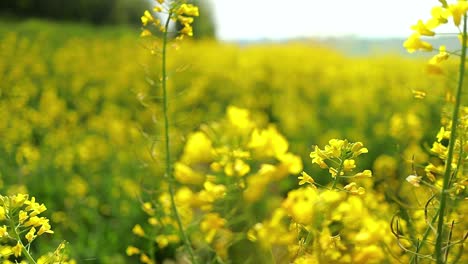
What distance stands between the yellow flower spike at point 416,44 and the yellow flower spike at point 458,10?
0.09m

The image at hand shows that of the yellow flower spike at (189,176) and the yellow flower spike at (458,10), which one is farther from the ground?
the yellow flower spike at (458,10)

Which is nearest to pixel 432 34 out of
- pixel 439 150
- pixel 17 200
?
pixel 439 150

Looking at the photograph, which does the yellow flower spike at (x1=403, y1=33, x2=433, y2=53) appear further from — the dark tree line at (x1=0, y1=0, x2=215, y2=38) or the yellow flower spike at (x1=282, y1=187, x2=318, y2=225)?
the dark tree line at (x1=0, y1=0, x2=215, y2=38)

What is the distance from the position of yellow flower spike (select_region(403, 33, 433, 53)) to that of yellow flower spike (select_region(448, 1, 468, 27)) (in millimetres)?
90

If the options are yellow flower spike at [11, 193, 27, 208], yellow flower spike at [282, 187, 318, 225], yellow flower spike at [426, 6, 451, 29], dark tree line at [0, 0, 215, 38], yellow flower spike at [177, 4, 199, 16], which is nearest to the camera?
yellow flower spike at [282, 187, 318, 225]

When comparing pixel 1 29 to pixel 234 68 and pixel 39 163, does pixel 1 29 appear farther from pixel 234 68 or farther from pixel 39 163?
pixel 39 163

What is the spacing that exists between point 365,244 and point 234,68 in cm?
1119

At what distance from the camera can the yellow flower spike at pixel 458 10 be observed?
103 centimetres

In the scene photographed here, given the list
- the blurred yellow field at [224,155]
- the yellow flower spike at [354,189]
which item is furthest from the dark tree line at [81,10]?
the yellow flower spike at [354,189]

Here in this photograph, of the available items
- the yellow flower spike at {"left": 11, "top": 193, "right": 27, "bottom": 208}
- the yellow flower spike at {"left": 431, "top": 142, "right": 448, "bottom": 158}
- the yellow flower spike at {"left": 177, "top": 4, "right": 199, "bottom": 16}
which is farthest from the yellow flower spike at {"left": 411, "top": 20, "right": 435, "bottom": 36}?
the yellow flower spike at {"left": 11, "top": 193, "right": 27, "bottom": 208}

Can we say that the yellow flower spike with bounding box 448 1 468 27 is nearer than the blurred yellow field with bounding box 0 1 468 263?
Yes

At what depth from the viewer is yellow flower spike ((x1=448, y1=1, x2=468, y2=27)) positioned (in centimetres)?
103

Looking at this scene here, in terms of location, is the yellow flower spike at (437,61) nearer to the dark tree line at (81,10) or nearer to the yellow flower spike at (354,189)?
the yellow flower spike at (354,189)

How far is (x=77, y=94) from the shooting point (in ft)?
31.0
